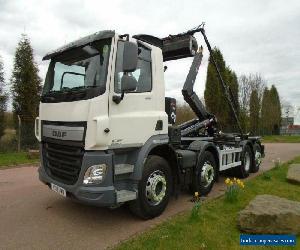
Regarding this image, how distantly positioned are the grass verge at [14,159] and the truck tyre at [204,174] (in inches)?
305

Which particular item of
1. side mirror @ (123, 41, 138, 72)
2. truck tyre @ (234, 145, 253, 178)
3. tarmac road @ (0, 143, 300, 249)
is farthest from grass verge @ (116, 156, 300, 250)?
truck tyre @ (234, 145, 253, 178)

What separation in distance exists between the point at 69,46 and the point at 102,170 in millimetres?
2137

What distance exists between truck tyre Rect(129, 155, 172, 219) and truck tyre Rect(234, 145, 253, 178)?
4301 millimetres

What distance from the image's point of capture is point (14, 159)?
13.3 m

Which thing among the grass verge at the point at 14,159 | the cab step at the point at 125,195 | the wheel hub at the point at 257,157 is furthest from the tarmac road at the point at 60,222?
the grass verge at the point at 14,159

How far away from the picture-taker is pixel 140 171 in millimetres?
5316

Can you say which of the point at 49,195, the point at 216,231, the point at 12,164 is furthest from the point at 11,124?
the point at 216,231

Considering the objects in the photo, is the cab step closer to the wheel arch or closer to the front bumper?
the front bumper

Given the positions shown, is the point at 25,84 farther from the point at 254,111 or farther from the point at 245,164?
the point at 254,111

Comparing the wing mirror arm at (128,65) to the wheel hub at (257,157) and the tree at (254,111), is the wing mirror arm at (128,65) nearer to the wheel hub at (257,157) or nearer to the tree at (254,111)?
the wheel hub at (257,157)

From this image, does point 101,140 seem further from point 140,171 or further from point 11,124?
point 11,124

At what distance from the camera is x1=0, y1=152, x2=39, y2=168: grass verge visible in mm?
12458

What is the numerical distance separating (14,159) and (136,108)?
931 centimetres

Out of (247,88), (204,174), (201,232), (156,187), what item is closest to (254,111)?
(247,88)
